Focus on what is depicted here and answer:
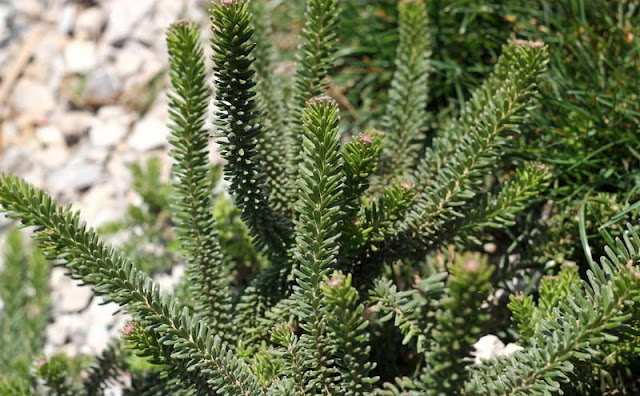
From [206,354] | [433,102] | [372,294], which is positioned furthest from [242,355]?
[433,102]

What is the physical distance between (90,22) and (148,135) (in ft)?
3.97

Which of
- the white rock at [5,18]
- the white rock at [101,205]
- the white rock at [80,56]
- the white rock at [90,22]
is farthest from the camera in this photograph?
the white rock at [5,18]

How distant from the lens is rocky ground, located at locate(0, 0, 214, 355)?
3785 mm

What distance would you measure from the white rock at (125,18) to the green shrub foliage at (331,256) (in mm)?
2224

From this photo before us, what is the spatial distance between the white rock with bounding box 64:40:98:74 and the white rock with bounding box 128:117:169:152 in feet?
2.25

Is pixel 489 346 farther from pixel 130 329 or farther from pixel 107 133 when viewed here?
pixel 107 133

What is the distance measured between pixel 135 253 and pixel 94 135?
4.10 ft

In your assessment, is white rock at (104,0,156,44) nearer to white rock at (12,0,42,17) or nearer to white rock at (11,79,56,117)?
white rock at (11,79,56,117)

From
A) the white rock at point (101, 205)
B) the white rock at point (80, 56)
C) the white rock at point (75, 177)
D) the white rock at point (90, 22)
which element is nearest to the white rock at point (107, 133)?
the white rock at point (75, 177)

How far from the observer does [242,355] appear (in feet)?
6.04

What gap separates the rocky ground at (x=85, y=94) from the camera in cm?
379

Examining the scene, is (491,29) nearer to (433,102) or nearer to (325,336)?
(433,102)

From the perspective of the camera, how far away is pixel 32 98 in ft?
14.3

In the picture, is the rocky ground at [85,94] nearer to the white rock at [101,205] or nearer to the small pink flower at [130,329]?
the white rock at [101,205]
